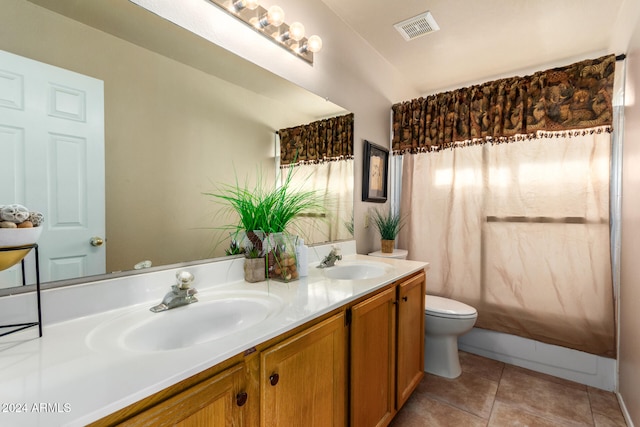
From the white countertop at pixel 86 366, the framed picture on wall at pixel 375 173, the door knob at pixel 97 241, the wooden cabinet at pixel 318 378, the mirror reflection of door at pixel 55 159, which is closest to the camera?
the white countertop at pixel 86 366

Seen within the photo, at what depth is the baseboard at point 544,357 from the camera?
6.27ft

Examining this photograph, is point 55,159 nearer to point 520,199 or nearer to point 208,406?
point 208,406

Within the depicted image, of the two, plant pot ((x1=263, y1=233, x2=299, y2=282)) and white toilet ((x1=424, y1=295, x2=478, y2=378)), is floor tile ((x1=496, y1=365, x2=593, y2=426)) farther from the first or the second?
plant pot ((x1=263, y1=233, x2=299, y2=282))

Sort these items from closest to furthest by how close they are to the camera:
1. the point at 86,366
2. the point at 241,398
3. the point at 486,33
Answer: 1. the point at 86,366
2. the point at 241,398
3. the point at 486,33

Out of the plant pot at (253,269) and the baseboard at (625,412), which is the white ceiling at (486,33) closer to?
the plant pot at (253,269)

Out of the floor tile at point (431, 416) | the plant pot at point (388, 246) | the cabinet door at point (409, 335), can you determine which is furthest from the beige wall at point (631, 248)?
the plant pot at point (388, 246)

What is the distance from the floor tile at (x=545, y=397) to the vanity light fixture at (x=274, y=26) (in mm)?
2371

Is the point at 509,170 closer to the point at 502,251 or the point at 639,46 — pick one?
the point at 502,251

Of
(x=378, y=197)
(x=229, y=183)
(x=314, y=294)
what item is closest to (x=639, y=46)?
(x=378, y=197)

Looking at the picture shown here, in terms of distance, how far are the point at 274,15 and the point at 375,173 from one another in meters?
1.31

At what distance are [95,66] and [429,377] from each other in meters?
2.44

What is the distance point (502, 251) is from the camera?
7.13 ft

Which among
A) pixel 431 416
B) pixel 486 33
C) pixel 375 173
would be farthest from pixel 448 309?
pixel 486 33

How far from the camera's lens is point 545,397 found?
1.82m
